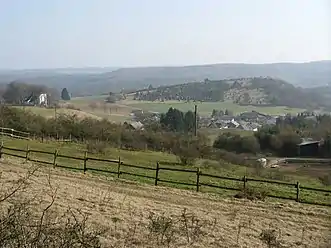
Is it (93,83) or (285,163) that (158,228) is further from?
(93,83)

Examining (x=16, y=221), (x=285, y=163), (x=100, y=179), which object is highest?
(x=16, y=221)

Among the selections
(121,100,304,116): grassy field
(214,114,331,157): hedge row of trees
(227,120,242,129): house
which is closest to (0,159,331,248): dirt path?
(214,114,331,157): hedge row of trees

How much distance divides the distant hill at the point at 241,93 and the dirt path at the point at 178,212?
171 feet

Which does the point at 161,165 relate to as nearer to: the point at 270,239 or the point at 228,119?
the point at 270,239

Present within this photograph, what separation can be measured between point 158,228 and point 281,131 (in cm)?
3600

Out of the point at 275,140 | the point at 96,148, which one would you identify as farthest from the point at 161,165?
the point at 275,140

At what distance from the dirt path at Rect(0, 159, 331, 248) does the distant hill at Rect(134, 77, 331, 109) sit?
52.0m

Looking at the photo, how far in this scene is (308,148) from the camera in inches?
1636

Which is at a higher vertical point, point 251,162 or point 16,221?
point 16,221

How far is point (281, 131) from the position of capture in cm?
4475

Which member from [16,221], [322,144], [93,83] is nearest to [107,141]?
[322,144]

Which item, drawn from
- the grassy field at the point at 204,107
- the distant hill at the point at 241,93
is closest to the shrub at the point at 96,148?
the grassy field at the point at 204,107

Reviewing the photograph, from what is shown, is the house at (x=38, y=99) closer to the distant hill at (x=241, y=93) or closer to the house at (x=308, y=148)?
the distant hill at (x=241, y=93)

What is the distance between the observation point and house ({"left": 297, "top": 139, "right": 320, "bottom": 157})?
40.9 meters
